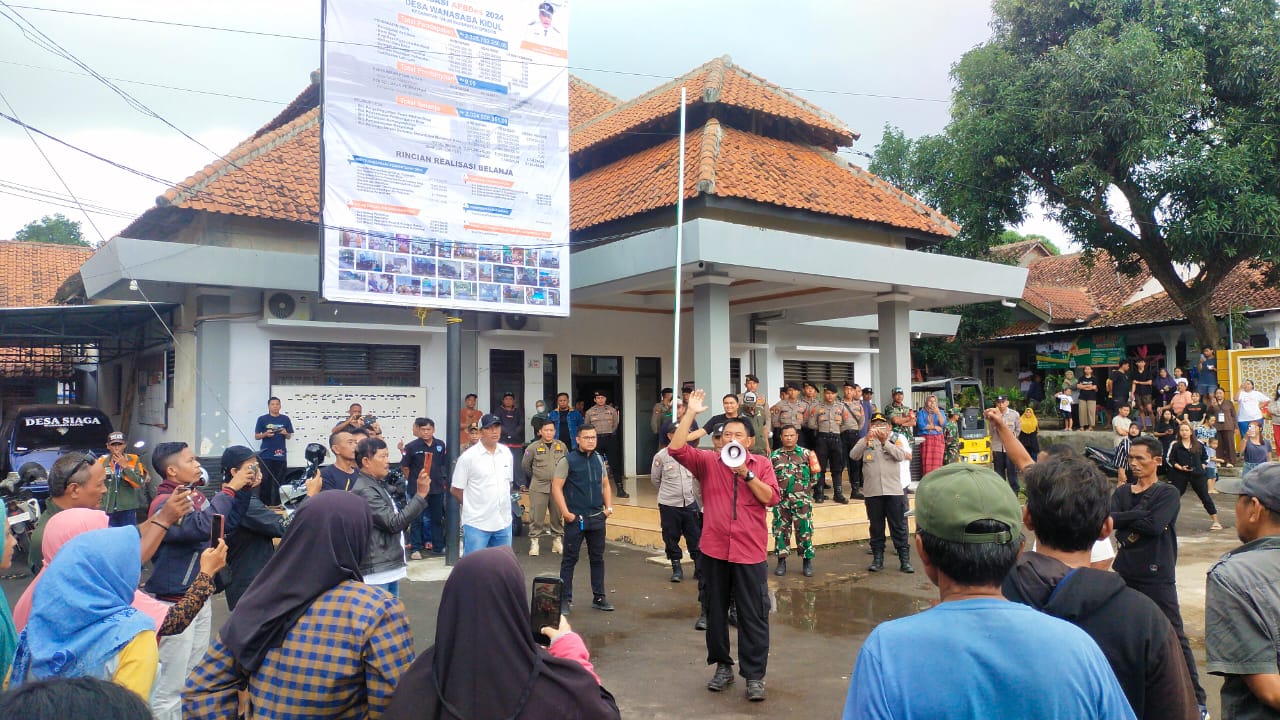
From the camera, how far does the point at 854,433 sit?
12.9 metres

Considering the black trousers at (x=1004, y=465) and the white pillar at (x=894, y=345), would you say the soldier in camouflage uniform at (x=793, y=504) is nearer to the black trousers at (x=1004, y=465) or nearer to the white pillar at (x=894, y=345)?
the white pillar at (x=894, y=345)

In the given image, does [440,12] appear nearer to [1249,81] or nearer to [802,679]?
[802,679]

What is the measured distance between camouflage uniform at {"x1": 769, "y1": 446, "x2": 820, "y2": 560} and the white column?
2.30 metres

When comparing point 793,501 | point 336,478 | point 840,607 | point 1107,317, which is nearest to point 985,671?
point 336,478

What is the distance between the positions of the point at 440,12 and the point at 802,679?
7830mm

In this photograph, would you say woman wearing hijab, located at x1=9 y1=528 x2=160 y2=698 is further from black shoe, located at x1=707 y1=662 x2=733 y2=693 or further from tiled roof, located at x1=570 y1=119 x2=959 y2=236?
tiled roof, located at x1=570 y1=119 x2=959 y2=236

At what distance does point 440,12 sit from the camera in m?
8.95

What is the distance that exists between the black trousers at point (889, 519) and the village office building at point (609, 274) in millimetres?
2682

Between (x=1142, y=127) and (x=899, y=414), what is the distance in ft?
31.6

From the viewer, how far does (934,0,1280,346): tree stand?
1634 centimetres

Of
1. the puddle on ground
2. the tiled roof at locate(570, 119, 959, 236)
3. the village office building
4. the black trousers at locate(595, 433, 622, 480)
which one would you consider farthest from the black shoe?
the black trousers at locate(595, 433, 622, 480)

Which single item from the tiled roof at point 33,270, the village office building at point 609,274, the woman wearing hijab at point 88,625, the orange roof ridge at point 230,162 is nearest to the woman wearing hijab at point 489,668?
the woman wearing hijab at point 88,625

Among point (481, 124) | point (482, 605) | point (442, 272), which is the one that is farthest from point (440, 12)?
point (482, 605)

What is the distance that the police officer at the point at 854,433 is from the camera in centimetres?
1235
